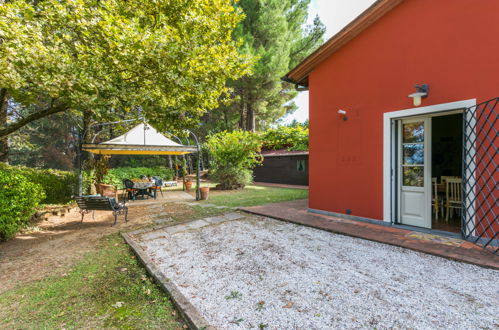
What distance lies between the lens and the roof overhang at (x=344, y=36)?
16.8 feet

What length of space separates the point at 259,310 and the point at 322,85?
566 cm

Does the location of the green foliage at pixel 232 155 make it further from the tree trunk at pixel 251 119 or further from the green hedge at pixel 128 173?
the tree trunk at pixel 251 119

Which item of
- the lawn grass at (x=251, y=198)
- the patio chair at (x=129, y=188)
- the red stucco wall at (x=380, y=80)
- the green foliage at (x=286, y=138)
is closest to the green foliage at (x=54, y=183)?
the patio chair at (x=129, y=188)

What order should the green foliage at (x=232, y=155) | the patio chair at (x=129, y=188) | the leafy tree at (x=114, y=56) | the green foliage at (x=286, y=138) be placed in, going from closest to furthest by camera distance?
the leafy tree at (x=114, y=56) → the patio chair at (x=129, y=188) → the green foliage at (x=232, y=155) → the green foliage at (x=286, y=138)

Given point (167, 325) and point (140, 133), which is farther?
point (140, 133)

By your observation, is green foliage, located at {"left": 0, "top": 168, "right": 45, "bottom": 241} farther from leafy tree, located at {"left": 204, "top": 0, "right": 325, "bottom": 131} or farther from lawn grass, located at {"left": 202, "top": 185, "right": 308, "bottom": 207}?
leafy tree, located at {"left": 204, "top": 0, "right": 325, "bottom": 131}

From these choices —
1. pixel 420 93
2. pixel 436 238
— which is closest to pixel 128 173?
pixel 420 93

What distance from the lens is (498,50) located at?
12.8ft

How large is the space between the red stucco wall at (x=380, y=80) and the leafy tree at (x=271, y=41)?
10.8 meters

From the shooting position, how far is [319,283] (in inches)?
120

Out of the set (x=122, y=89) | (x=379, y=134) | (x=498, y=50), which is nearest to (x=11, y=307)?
(x=122, y=89)

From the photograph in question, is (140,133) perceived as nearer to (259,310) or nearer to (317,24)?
(259,310)

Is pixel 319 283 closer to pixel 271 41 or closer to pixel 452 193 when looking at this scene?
pixel 452 193

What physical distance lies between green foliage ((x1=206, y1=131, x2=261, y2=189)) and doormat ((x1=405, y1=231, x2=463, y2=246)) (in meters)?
9.68
